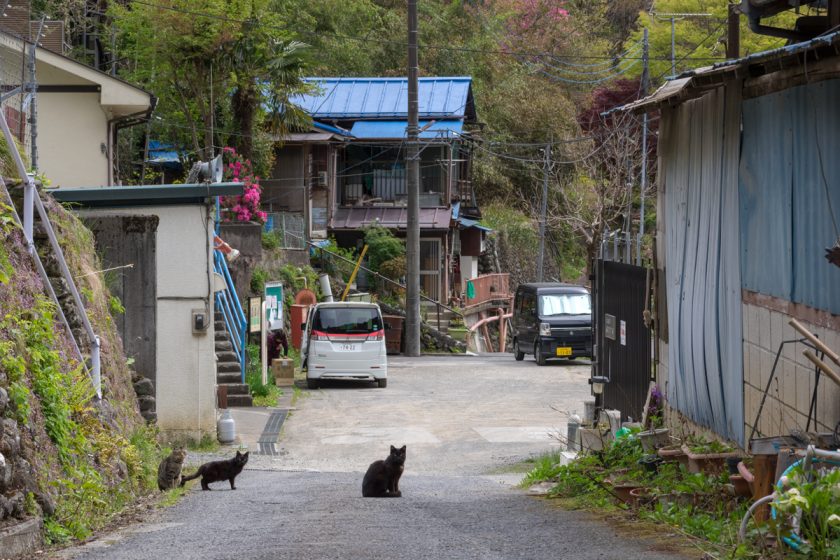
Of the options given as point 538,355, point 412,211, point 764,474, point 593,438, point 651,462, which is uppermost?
point 412,211

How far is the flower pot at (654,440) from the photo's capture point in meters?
10.7

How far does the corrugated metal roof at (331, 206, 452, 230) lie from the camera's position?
133 feet

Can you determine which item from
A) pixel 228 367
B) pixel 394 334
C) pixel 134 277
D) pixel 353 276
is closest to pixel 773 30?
pixel 134 277

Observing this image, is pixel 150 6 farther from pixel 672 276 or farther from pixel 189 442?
pixel 672 276

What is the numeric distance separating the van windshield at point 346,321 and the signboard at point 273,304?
1.12 meters

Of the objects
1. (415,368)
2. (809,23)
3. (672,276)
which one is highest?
(809,23)

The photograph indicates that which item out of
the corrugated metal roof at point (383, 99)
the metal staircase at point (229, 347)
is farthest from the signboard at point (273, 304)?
the corrugated metal roof at point (383, 99)

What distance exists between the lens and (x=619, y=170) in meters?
40.7

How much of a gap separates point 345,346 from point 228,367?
4.16 metres

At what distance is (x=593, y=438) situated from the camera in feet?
45.6

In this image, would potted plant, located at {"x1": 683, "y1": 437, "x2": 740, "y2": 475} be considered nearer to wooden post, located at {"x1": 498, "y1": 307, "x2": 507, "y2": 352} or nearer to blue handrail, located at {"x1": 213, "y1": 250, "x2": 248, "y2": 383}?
Answer: blue handrail, located at {"x1": 213, "y1": 250, "x2": 248, "y2": 383}

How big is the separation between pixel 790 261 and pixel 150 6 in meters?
24.9

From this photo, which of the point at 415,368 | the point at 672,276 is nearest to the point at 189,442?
the point at 672,276

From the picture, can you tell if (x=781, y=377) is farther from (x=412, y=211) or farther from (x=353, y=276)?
(x=353, y=276)
